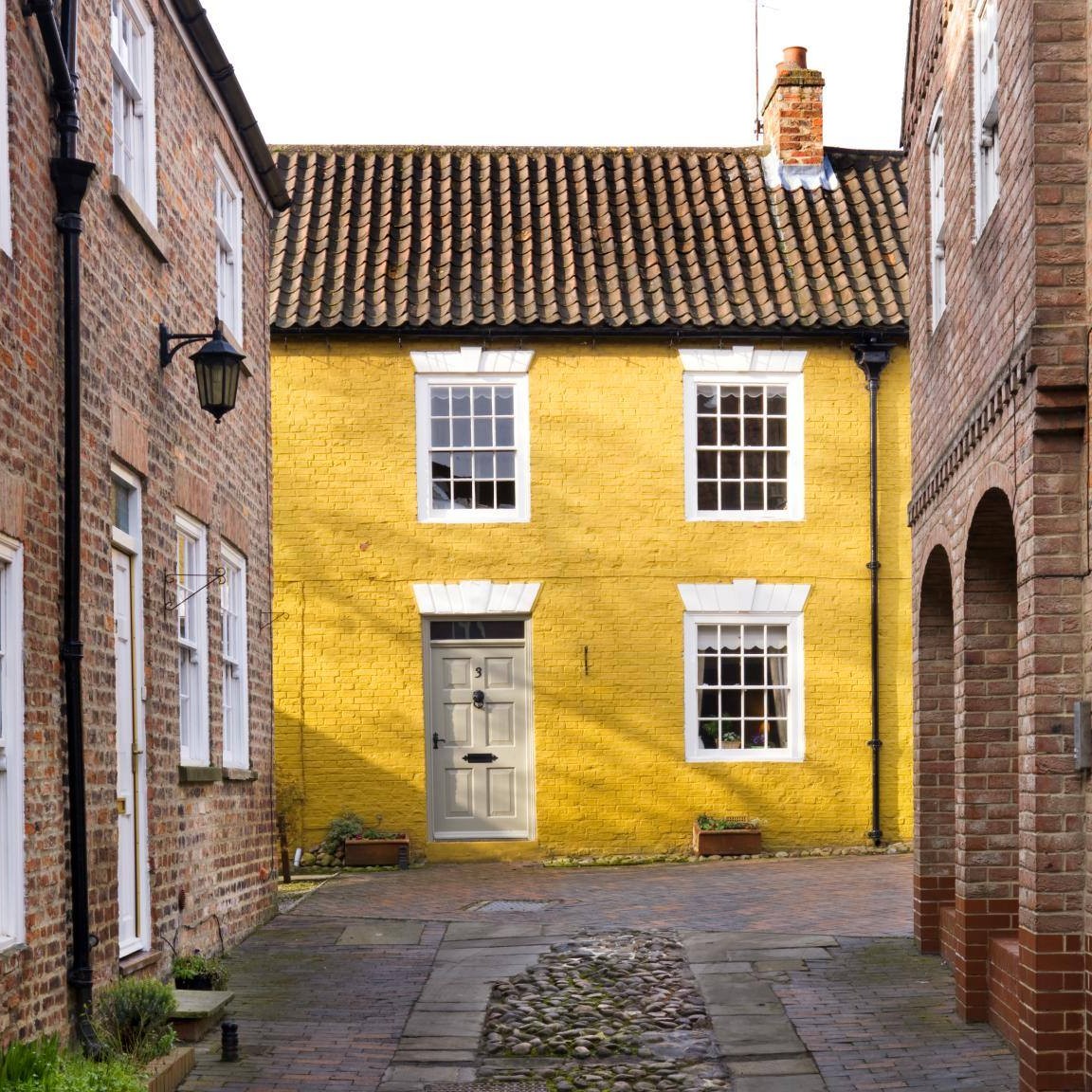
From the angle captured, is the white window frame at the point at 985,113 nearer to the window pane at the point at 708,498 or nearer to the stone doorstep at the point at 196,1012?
the stone doorstep at the point at 196,1012

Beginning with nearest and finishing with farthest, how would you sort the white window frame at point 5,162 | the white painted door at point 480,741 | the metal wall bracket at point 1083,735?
the metal wall bracket at point 1083,735, the white window frame at point 5,162, the white painted door at point 480,741

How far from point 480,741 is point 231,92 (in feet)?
27.7

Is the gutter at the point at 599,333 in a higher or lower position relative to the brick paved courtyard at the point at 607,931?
higher

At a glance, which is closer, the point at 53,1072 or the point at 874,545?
the point at 53,1072

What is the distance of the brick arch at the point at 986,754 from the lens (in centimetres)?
976

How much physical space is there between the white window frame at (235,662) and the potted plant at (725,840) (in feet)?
21.2

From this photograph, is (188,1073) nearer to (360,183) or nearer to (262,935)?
(262,935)

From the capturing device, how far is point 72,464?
8523mm

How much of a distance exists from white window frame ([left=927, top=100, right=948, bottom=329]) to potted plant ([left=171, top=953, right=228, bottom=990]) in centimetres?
592

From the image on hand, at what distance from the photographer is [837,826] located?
19094 millimetres

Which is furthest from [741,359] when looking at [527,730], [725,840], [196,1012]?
[196,1012]

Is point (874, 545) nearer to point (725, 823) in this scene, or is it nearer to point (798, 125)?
point (725, 823)

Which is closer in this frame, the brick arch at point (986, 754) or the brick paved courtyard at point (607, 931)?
the brick paved courtyard at point (607, 931)

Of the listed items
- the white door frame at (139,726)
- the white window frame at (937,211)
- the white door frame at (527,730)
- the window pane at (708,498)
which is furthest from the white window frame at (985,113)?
the white door frame at (527,730)
